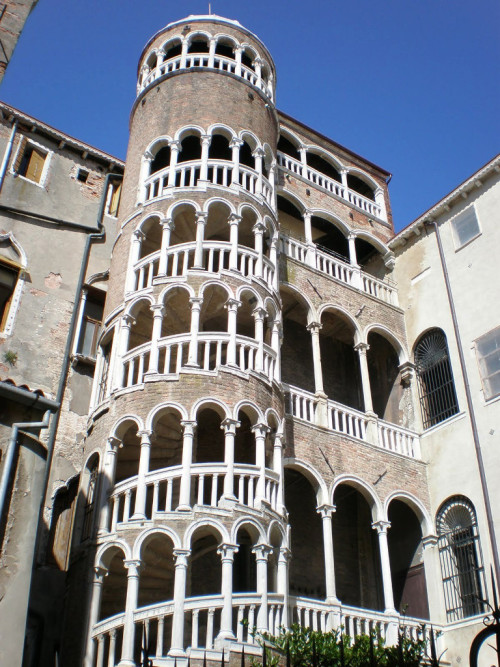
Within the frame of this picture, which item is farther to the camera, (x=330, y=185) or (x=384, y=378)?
(x=330, y=185)

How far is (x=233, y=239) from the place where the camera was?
1725cm

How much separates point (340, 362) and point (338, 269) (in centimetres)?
268

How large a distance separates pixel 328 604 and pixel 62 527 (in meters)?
5.66

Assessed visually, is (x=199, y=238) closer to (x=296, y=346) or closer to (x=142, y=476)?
(x=296, y=346)

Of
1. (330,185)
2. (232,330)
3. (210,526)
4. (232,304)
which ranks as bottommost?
(210,526)

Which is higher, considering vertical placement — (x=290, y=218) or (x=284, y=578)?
(x=290, y=218)

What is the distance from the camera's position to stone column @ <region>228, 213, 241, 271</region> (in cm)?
1683

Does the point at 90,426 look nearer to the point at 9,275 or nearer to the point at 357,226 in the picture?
the point at 9,275

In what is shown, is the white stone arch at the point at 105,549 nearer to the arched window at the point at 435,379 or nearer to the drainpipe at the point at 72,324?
the drainpipe at the point at 72,324

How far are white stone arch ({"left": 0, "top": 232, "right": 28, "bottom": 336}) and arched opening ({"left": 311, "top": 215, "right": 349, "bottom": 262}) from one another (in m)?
9.60

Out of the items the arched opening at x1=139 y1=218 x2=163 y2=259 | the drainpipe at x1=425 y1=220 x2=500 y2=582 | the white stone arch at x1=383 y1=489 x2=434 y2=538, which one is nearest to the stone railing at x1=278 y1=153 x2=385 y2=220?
the drainpipe at x1=425 y1=220 x2=500 y2=582

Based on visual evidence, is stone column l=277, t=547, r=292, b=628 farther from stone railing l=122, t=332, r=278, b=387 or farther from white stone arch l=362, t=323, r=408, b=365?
white stone arch l=362, t=323, r=408, b=365

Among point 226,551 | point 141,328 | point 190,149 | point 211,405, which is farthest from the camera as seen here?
point 190,149

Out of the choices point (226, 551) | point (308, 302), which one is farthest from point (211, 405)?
point (308, 302)
